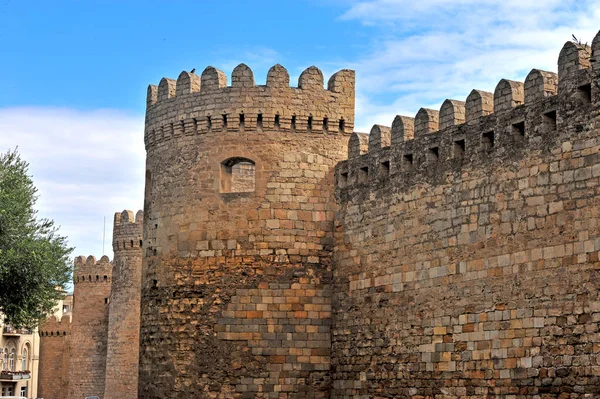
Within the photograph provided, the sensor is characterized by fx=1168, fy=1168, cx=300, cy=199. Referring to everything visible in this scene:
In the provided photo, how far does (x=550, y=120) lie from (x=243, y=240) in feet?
19.5

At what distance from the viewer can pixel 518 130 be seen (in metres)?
15.6

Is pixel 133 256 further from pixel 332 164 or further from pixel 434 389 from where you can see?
pixel 434 389

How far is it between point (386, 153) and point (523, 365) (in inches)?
186

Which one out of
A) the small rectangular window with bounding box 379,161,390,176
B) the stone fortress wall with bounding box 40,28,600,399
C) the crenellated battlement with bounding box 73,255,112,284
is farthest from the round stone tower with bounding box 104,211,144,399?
the small rectangular window with bounding box 379,161,390,176

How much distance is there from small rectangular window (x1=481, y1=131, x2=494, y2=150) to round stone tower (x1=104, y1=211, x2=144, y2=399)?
21.4 m

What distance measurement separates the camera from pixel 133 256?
36781 mm

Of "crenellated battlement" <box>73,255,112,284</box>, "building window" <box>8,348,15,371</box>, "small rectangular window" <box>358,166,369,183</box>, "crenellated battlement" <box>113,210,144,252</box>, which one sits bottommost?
"building window" <box>8,348,15,371</box>

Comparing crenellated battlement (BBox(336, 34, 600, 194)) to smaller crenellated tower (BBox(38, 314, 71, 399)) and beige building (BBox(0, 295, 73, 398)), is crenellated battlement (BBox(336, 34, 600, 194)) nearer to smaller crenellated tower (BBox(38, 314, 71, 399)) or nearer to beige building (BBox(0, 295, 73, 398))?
smaller crenellated tower (BBox(38, 314, 71, 399))

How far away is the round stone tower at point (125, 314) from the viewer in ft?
119

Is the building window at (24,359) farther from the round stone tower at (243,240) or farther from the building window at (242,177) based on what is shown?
the round stone tower at (243,240)

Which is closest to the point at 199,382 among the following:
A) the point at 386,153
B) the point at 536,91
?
the point at 386,153

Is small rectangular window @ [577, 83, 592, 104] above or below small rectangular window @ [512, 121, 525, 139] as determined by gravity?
above

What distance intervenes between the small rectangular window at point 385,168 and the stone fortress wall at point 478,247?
1.2 inches

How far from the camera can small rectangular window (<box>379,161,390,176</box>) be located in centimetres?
1831
